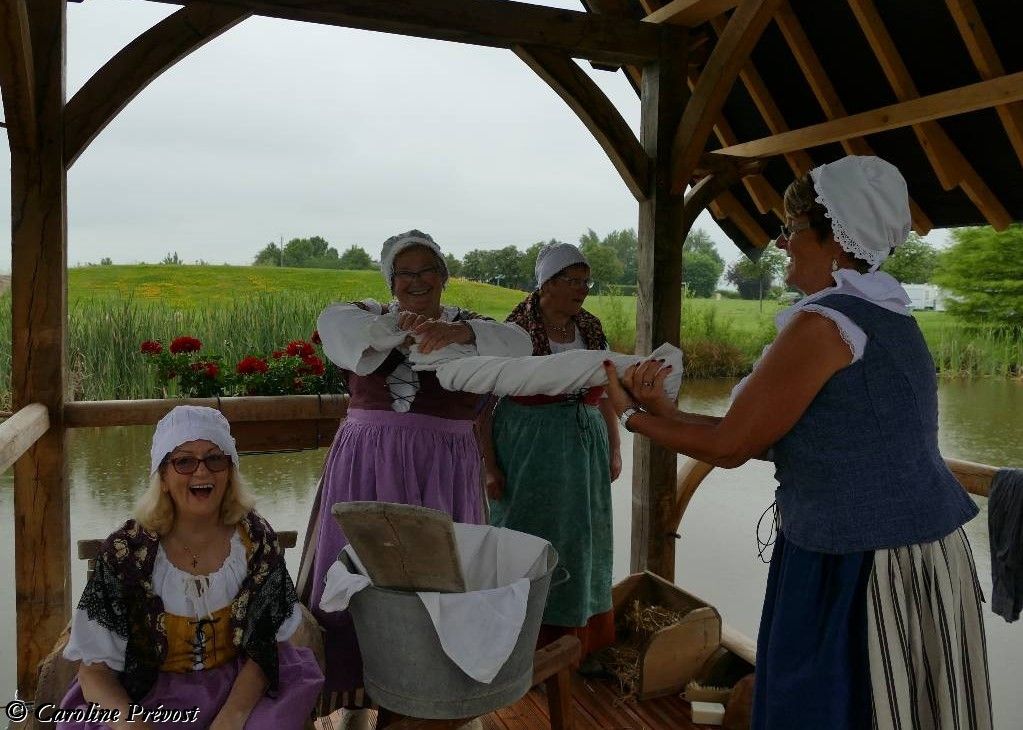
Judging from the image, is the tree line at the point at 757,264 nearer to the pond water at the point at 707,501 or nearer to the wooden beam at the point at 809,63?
the pond water at the point at 707,501

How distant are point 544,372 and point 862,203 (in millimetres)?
693

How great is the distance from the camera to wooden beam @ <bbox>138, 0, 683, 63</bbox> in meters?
2.71

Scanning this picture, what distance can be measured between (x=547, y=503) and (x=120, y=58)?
1938 millimetres

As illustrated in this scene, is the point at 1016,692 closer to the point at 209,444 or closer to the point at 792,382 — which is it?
the point at 792,382

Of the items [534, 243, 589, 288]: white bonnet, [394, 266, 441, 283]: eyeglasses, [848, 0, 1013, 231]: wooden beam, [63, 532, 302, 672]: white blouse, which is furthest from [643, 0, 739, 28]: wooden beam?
[63, 532, 302, 672]: white blouse

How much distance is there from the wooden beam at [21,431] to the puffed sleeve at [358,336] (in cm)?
77

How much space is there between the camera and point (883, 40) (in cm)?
322

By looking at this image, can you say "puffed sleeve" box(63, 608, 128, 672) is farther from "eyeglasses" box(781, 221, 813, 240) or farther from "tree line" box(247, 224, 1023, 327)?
"tree line" box(247, 224, 1023, 327)

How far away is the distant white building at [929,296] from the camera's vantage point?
41.1 ft

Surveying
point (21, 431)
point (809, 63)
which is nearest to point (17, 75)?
point (21, 431)

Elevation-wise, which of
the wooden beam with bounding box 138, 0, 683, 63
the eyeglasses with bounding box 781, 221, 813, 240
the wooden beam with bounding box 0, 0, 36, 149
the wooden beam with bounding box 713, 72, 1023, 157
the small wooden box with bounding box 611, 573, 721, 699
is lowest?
the small wooden box with bounding box 611, 573, 721, 699

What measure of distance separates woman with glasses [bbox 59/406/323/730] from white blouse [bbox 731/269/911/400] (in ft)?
3.32

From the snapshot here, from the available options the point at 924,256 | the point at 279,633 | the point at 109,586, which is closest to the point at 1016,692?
the point at 279,633

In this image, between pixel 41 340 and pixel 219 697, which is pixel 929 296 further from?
pixel 219 697
